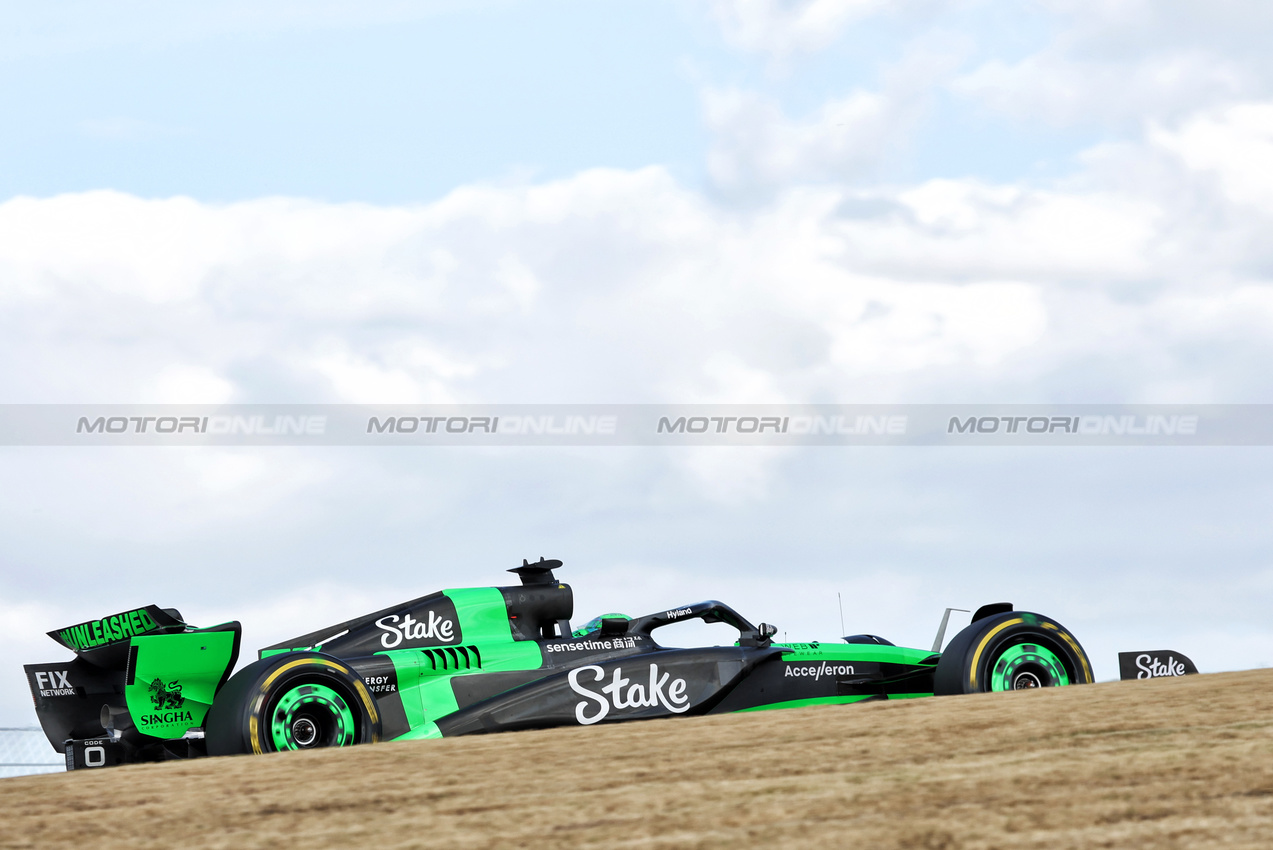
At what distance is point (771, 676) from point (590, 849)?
6.34 meters

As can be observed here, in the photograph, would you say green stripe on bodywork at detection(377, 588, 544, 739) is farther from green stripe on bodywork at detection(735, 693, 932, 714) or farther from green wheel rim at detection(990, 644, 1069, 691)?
green wheel rim at detection(990, 644, 1069, 691)

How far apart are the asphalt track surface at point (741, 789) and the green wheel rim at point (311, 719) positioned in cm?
239

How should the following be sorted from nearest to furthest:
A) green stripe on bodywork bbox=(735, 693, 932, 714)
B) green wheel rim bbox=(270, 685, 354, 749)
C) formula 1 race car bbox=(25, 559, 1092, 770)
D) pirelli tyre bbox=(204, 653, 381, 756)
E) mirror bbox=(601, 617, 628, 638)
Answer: pirelli tyre bbox=(204, 653, 381, 756), green wheel rim bbox=(270, 685, 354, 749), formula 1 race car bbox=(25, 559, 1092, 770), green stripe on bodywork bbox=(735, 693, 932, 714), mirror bbox=(601, 617, 628, 638)

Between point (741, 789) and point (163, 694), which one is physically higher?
point (163, 694)

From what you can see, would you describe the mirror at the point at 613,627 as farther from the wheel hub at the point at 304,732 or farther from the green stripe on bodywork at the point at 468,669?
the wheel hub at the point at 304,732

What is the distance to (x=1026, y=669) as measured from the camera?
8578 millimetres

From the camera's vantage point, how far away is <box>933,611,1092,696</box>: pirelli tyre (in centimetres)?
833

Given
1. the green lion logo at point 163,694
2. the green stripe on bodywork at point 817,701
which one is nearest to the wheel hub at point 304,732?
the green lion logo at point 163,694

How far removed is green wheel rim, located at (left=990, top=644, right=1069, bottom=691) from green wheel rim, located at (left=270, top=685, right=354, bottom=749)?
4302mm

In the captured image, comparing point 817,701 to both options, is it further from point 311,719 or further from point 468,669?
point 311,719

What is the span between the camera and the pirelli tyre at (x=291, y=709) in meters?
7.54

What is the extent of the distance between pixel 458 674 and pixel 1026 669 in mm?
4056

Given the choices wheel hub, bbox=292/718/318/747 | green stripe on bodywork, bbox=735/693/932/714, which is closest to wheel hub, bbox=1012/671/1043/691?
green stripe on bodywork, bbox=735/693/932/714

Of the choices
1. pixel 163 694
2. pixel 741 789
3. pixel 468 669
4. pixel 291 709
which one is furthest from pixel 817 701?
pixel 741 789
